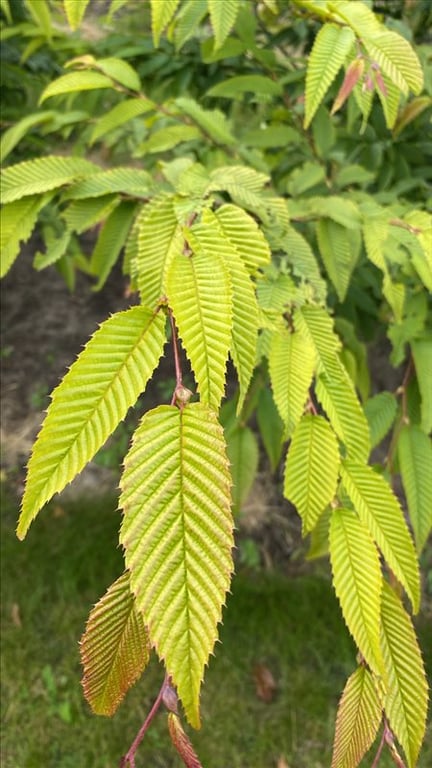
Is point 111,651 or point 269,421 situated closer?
point 111,651

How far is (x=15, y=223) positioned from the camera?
1.03m

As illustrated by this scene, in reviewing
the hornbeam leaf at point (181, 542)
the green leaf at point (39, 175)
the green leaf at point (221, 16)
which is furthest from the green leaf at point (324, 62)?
the hornbeam leaf at point (181, 542)

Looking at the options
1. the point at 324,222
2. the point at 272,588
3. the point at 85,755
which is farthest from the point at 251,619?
the point at 324,222

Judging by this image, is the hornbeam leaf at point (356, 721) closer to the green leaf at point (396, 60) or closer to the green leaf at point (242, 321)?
the green leaf at point (242, 321)

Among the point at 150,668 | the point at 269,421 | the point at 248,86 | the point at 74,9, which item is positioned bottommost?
the point at 150,668

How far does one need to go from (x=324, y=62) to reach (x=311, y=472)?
2.00 feet

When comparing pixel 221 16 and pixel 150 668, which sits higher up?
pixel 221 16

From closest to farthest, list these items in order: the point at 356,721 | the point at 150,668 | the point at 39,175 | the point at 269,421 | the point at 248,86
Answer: the point at 356,721 → the point at 39,175 → the point at 248,86 → the point at 269,421 → the point at 150,668

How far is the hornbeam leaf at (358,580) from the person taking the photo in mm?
583

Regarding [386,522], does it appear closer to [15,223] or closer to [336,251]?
[336,251]

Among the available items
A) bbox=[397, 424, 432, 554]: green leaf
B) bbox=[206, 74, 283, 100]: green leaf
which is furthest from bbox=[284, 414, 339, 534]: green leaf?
bbox=[206, 74, 283, 100]: green leaf

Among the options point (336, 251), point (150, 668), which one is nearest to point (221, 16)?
point (336, 251)

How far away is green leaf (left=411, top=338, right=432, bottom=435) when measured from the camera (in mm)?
1125

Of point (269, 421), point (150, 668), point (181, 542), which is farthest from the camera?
point (150, 668)
